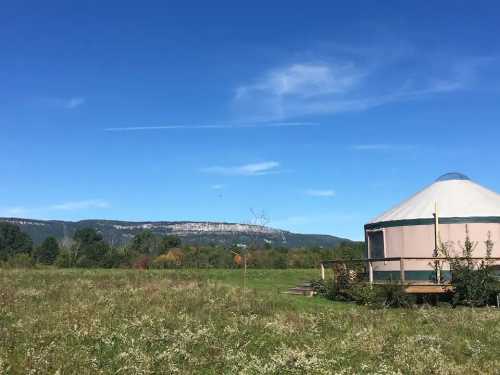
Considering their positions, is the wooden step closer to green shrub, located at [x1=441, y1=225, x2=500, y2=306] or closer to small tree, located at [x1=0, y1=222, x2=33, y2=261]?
green shrub, located at [x1=441, y1=225, x2=500, y2=306]

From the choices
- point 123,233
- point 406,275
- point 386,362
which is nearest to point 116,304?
point 386,362

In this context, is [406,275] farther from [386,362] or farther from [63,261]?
[63,261]

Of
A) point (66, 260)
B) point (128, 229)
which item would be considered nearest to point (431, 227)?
point (66, 260)

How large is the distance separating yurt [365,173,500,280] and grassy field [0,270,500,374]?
465cm

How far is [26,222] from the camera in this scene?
6811 inches

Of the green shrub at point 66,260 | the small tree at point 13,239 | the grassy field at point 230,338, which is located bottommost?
the green shrub at point 66,260

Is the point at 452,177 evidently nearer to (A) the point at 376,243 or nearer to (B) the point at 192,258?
(A) the point at 376,243

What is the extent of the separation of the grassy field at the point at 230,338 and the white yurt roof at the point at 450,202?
19.2 ft

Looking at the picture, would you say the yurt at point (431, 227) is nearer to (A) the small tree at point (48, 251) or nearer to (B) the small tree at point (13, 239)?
(A) the small tree at point (48, 251)

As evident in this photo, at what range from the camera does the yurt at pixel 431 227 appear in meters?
20.1

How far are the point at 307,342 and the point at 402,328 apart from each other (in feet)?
9.76

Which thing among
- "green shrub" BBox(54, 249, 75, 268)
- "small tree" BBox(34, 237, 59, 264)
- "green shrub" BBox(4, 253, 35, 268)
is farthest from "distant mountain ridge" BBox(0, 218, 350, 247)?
"green shrub" BBox(4, 253, 35, 268)

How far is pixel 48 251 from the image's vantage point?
85.9 metres

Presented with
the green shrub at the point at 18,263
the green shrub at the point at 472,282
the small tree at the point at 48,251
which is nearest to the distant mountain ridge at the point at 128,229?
the small tree at the point at 48,251
